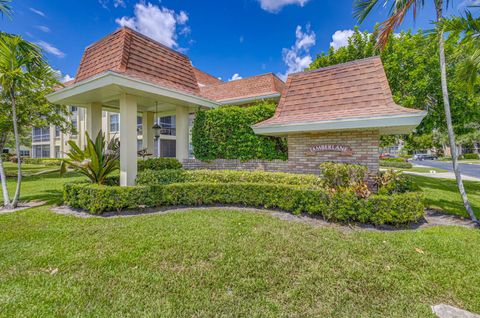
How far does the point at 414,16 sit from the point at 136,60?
8344 millimetres

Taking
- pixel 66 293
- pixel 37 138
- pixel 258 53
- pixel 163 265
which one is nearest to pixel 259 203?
pixel 163 265

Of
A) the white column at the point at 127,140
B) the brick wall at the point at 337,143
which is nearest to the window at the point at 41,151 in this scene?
the white column at the point at 127,140

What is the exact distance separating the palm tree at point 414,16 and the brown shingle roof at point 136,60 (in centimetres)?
637

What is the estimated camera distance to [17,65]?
6242 mm

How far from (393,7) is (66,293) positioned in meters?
9.08

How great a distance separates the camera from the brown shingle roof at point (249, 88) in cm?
1396

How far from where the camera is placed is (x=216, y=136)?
8.75 metres

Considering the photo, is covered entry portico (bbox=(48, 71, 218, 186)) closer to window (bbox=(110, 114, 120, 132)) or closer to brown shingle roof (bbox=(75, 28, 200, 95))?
brown shingle roof (bbox=(75, 28, 200, 95))

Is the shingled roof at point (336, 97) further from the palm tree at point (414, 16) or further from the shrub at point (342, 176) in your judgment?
the shrub at point (342, 176)

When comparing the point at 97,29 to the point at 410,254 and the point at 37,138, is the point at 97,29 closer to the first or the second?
the point at 410,254

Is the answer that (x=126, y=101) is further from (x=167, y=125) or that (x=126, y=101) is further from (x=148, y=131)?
(x=167, y=125)

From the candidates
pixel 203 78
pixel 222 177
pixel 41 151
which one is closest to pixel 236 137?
pixel 222 177

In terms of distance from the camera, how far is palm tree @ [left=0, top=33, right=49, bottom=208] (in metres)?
5.99

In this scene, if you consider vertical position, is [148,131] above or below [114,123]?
below
